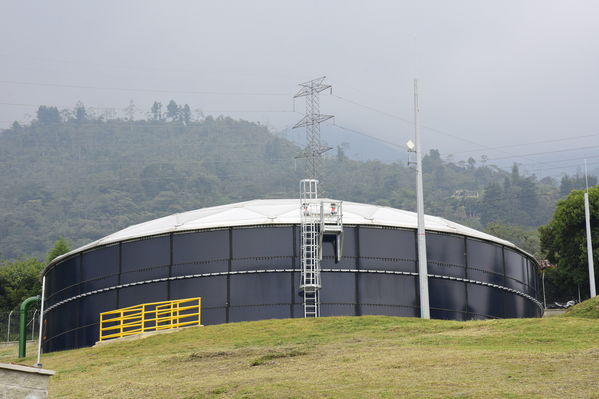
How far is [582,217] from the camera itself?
75500mm

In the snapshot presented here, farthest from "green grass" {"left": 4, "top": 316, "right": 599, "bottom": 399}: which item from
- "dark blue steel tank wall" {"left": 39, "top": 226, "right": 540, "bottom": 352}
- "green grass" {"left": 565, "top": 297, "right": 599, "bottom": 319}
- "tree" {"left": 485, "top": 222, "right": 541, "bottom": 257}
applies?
"tree" {"left": 485, "top": 222, "right": 541, "bottom": 257}

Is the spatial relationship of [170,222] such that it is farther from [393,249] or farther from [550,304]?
[550,304]

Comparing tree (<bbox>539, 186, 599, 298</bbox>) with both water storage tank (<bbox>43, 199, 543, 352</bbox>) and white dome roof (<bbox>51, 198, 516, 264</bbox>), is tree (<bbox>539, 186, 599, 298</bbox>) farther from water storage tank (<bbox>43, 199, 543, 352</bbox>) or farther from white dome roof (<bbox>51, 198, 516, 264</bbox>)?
water storage tank (<bbox>43, 199, 543, 352</bbox>)

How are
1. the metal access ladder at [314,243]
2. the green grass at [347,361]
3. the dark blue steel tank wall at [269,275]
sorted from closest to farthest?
the green grass at [347,361], the metal access ladder at [314,243], the dark blue steel tank wall at [269,275]

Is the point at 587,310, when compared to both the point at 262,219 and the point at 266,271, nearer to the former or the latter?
the point at 266,271

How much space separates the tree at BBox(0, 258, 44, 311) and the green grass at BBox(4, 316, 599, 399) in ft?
185

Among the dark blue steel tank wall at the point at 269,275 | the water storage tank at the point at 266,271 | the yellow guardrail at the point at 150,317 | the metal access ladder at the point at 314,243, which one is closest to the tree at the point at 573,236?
the water storage tank at the point at 266,271

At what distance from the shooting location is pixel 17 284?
97938mm

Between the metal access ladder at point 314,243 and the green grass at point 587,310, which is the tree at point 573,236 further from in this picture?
the green grass at point 587,310

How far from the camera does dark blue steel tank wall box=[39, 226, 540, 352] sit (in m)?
46.9

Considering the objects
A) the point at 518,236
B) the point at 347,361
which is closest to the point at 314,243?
the point at 347,361

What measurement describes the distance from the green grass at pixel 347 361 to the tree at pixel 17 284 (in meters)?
56.4

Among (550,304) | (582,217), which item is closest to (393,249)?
(582,217)

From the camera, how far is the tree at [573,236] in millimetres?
75188
